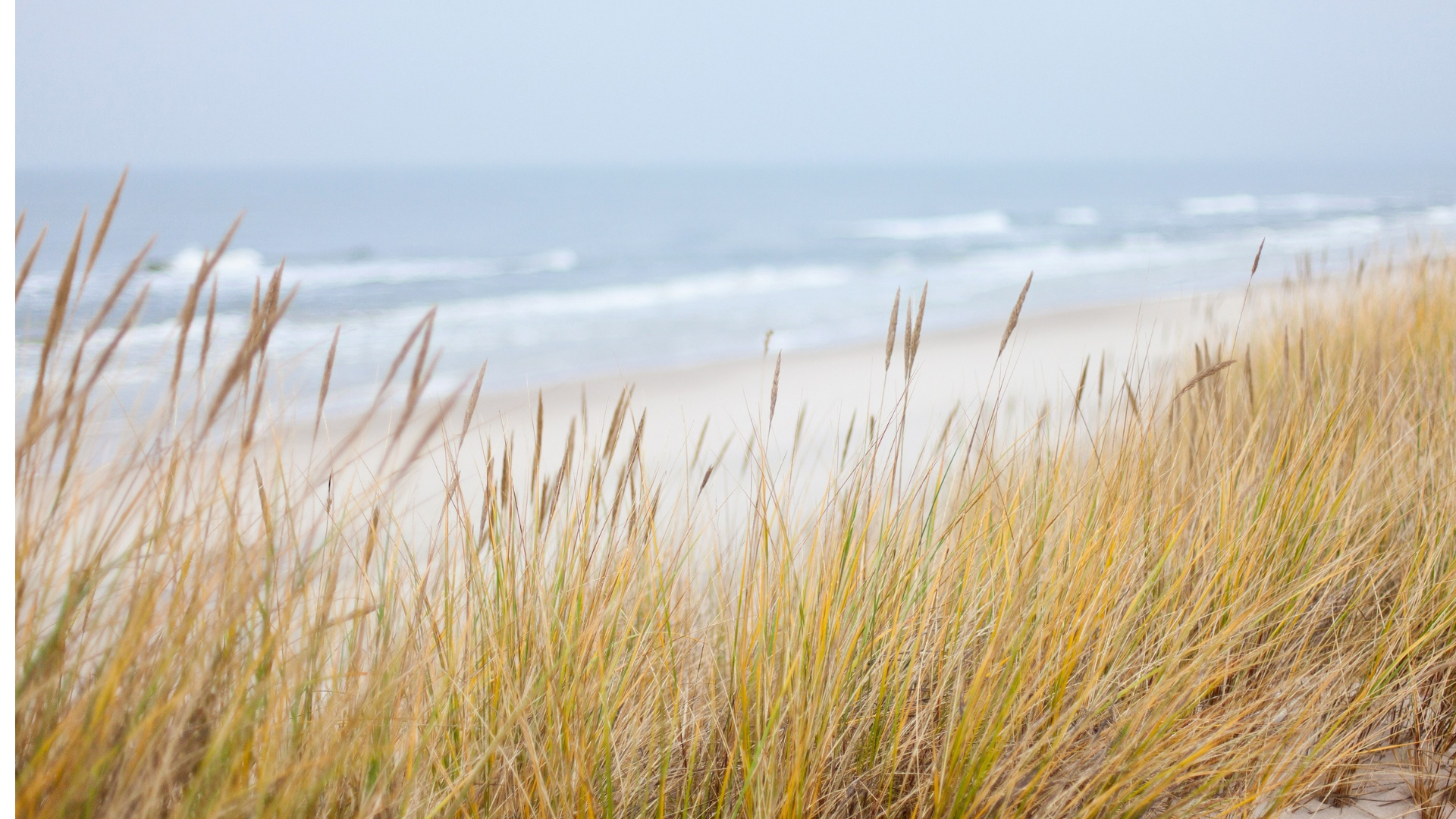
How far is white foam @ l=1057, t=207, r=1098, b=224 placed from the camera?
20.2 meters

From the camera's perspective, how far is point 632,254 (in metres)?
15.5

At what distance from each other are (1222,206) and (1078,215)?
10.9 ft

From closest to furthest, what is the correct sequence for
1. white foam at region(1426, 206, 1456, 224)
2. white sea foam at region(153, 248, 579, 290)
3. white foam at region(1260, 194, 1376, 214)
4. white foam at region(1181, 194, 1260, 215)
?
white foam at region(1426, 206, 1456, 224)
white sea foam at region(153, 248, 579, 290)
white foam at region(1260, 194, 1376, 214)
white foam at region(1181, 194, 1260, 215)

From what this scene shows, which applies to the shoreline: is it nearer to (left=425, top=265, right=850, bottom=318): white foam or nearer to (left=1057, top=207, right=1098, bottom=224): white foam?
(left=425, top=265, right=850, bottom=318): white foam

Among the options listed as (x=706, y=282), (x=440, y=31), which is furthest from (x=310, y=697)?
(x=706, y=282)

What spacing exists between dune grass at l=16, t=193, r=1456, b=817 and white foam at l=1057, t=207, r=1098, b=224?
1996 centimetres

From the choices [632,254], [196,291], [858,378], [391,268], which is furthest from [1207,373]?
[632,254]

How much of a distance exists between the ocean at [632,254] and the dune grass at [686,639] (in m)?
0.20

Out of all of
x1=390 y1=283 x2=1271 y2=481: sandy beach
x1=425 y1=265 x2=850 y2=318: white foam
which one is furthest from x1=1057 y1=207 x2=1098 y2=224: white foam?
x1=390 y1=283 x2=1271 y2=481: sandy beach

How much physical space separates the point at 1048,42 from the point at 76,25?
704 cm

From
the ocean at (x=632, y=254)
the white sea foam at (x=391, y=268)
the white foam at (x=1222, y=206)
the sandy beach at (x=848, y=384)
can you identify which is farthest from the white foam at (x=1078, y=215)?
the sandy beach at (x=848, y=384)

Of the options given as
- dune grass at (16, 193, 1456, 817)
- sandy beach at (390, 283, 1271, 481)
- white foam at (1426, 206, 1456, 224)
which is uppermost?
white foam at (1426, 206, 1456, 224)

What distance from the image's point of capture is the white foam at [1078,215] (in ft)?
66.4

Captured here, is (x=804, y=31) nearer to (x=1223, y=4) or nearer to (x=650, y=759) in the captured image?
(x=1223, y=4)
